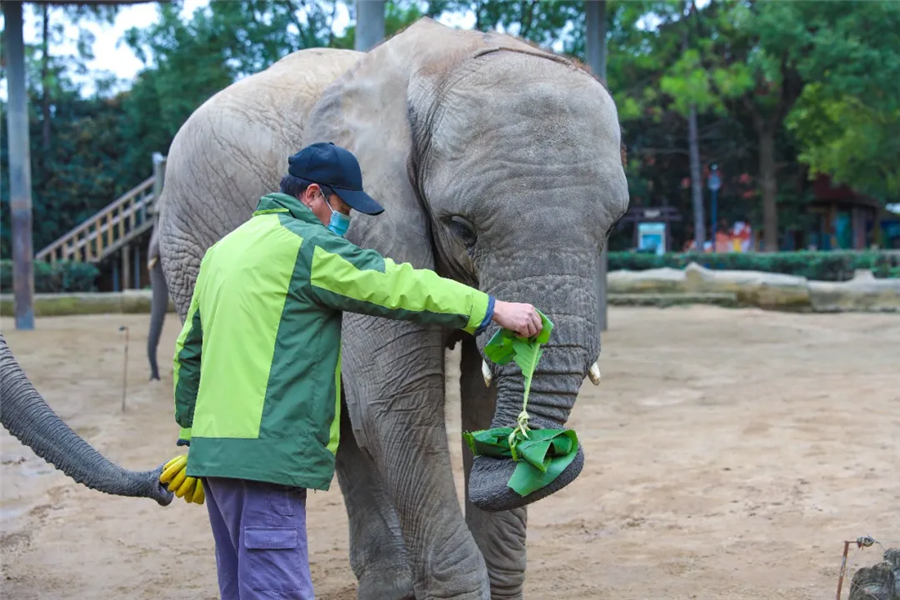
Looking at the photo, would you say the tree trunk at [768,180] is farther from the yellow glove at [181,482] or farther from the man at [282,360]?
the man at [282,360]

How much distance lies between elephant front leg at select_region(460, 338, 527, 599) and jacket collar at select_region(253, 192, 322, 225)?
5.26 ft

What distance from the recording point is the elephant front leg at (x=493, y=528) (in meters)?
4.91

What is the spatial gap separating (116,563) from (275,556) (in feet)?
10.5

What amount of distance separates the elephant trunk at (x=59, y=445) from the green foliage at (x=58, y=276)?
2297 cm

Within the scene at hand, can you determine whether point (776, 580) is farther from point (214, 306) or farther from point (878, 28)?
point (878, 28)

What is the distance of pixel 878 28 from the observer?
26703 millimetres

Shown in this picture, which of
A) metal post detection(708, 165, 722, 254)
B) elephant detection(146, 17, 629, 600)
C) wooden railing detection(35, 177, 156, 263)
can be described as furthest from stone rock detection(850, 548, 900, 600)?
metal post detection(708, 165, 722, 254)

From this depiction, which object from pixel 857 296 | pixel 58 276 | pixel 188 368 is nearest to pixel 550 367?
pixel 188 368

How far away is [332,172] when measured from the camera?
3.38 m

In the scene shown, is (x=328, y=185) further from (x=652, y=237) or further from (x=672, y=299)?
(x=652, y=237)

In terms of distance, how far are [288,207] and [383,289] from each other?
1.31 ft

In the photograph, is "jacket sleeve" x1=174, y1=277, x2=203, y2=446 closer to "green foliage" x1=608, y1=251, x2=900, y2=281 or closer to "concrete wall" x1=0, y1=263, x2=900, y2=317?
"concrete wall" x1=0, y1=263, x2=900, y2=317

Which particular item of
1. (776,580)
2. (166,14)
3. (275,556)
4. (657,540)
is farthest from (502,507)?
(166,14)

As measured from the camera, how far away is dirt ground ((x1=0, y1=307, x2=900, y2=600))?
5613 millimetres
